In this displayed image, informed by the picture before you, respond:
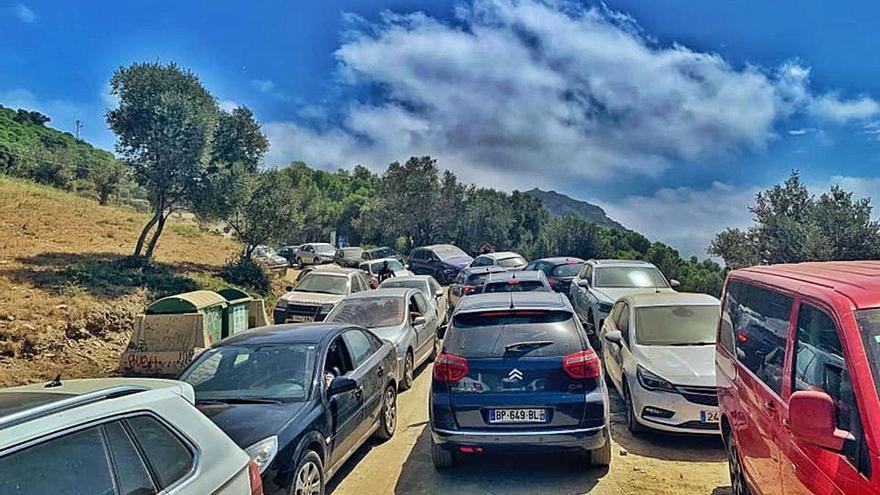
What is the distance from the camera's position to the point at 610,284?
527 inches

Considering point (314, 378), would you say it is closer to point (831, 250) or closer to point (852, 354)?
point (852, 354)

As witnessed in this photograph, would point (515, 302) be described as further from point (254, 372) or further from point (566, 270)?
point (566, 270)

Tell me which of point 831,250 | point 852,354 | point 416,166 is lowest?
point 852,354

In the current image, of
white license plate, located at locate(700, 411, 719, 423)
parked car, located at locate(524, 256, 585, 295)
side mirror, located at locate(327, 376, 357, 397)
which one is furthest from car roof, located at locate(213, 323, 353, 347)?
parked car, located at locate(524, 256, 585, 295)

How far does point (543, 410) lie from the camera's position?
17.4ft

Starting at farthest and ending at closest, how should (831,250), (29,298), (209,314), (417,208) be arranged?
(417,208)
(831,250)
(29,298)
(209,314)

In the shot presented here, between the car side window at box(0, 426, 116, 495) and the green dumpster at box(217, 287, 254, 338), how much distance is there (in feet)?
34.8

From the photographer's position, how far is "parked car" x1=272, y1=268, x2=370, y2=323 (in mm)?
14648

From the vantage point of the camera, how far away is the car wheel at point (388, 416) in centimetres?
696

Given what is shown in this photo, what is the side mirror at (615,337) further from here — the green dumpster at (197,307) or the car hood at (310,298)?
the car hood at (310,298)

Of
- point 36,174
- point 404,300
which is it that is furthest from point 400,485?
point 36,174

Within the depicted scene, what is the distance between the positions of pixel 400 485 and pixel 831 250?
15149 mm

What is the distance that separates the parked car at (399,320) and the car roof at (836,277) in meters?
5.77

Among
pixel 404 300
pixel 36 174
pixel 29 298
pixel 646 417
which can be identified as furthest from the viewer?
pixel 36 174
